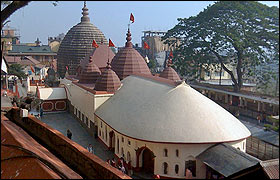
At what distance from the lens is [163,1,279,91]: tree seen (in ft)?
109

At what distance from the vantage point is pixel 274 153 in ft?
53.9

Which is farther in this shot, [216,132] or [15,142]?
[216,132]

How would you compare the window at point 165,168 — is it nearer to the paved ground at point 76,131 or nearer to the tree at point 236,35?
the paved ground at point 76,131

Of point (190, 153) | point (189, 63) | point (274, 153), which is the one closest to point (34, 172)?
point (190, 153)

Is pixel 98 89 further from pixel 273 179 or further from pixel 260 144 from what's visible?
pixel 273 179

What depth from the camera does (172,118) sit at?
1492 centimetres

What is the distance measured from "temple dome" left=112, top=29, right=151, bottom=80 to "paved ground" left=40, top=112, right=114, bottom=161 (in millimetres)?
5309

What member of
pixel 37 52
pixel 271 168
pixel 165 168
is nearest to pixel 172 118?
pixel 165 168

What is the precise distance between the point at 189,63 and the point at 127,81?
60.8 feet

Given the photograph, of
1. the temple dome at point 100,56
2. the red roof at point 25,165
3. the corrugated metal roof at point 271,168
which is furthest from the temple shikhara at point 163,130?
the temple dome at point 100,56

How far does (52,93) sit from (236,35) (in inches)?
807

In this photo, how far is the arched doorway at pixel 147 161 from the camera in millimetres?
15102

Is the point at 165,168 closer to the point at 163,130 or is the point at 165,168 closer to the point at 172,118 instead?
the point at 163,130

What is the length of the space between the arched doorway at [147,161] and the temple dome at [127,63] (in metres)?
9.64
